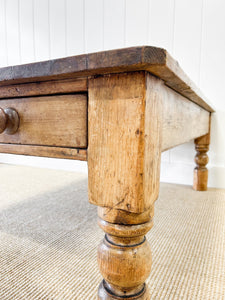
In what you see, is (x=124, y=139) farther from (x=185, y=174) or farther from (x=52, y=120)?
(x=185, y=174)

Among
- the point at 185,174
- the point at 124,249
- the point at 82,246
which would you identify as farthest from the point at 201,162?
the point at 124,249

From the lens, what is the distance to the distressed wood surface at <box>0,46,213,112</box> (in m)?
0.30

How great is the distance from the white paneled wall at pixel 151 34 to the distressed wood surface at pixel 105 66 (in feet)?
4.11

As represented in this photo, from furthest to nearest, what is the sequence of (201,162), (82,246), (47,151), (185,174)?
(185,174) → (201,162) → (82,246) → (47,151)

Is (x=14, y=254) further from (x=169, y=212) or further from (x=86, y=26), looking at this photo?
(x=86, y=26)

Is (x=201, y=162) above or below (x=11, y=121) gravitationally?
below

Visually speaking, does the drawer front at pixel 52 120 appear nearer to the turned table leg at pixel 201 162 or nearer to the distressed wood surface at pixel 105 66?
the distressed wood surface at pixel 105 66

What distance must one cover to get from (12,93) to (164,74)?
29 centimetres

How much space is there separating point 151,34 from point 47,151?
1.49 m

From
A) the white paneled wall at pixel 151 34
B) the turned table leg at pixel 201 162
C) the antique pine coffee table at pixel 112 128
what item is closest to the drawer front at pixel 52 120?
the antique pine coffee table at pixel 112 128

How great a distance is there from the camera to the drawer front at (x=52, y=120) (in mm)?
392

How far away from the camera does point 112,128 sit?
13.6 inches

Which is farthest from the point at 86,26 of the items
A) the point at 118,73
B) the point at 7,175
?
the point at 118,73

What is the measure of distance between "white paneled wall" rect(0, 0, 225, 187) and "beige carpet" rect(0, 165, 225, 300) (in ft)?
1.15
